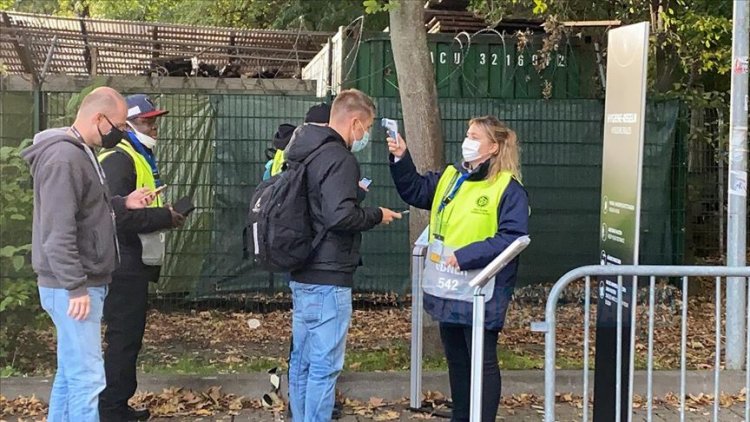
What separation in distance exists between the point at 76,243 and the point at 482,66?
668cm

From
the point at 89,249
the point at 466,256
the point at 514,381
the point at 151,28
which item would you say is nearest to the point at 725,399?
the point at 514,381

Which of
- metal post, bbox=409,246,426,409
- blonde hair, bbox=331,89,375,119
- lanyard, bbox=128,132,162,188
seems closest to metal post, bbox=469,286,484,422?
blonde hair, bbox=331,89,375,119

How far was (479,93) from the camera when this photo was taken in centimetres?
965

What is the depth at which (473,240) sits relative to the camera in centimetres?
436

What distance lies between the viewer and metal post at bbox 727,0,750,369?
6.20 m

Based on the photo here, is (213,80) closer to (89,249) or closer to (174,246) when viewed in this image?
(174,246)

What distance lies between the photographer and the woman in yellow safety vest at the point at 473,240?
430 centimetres

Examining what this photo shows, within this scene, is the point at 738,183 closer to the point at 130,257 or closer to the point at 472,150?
the point at 472,150

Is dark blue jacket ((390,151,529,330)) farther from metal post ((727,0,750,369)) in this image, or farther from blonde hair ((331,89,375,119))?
metal post ((727,0,750,369))

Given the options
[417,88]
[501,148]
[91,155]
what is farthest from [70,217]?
[417,88]

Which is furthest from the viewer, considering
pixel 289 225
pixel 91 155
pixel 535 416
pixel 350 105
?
pixel 535 416

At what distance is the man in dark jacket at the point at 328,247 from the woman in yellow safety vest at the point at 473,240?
397mm

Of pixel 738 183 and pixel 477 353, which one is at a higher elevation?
pixel 738 183

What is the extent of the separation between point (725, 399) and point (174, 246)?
210 inches
